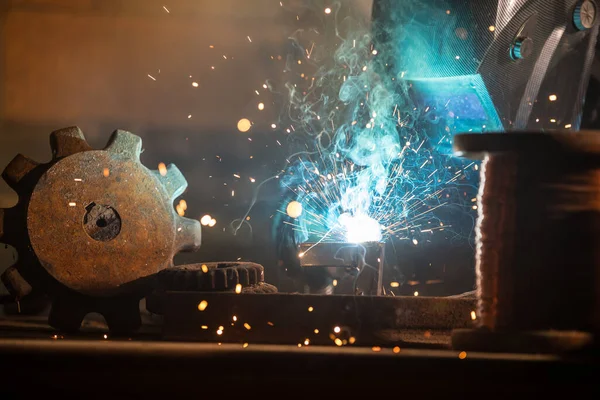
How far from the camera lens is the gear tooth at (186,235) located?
2.74 meters

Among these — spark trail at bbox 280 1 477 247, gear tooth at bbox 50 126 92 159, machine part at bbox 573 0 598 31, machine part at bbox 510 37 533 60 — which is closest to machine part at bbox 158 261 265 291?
gear tooth at bbox 50 126 92 159

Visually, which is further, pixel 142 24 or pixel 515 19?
pixel 142 24

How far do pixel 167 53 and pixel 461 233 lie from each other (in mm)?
1734

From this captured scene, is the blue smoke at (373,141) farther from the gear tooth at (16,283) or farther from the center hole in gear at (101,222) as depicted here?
the gear tooth at (16,283)

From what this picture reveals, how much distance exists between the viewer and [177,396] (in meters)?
1.61

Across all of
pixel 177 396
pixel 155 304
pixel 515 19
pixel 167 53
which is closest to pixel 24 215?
pixel 155 304

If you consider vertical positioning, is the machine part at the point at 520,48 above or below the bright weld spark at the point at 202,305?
above

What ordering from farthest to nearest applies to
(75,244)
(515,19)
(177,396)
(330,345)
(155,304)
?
(515,19), (75,244), (155,304), (330,345), (177,396)

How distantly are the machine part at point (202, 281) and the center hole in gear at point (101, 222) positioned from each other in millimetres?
337

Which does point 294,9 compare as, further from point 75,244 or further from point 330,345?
point 330,345

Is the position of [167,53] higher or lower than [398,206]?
higher

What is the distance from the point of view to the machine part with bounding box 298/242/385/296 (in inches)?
112

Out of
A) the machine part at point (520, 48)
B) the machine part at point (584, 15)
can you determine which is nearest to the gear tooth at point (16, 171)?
the machine part at point (520, 48)

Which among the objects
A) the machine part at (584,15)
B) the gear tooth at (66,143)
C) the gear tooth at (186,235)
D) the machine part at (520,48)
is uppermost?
the machine part at (584,15)
